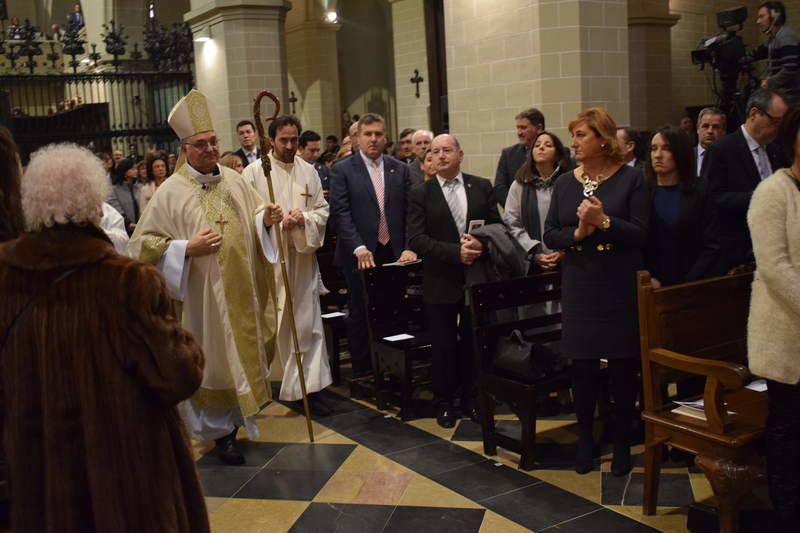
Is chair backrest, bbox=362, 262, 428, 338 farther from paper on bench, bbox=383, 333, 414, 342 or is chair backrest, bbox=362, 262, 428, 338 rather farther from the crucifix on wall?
the crucifix on wall

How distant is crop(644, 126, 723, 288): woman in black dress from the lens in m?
4.28

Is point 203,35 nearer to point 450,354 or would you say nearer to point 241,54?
point 241,54

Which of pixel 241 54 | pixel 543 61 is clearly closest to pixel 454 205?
pixel 543 61

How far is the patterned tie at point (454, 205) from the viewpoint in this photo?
5.02 metres

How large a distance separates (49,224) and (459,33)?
608 cm

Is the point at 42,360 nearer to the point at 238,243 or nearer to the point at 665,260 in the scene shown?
the point at 238,243

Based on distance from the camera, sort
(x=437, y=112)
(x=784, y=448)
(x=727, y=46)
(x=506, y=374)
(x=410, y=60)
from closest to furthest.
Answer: (x=784, y=448)
(x=506, y=374)
(x=727, y=46)
(x=437, y=112)
(x=410, y=60)

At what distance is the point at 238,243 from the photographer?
480cm

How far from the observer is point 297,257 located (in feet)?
17.7

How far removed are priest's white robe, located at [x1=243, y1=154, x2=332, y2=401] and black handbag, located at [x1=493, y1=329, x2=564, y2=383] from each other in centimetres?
134

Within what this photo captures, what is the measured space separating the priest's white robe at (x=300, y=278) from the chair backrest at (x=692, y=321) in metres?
2.24

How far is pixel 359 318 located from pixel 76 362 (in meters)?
3.68

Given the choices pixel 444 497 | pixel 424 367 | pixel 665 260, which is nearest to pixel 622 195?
pixel 665 260

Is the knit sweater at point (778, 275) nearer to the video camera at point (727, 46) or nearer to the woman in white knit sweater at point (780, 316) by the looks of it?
the woman in white knit sweater at point (780, 316)
